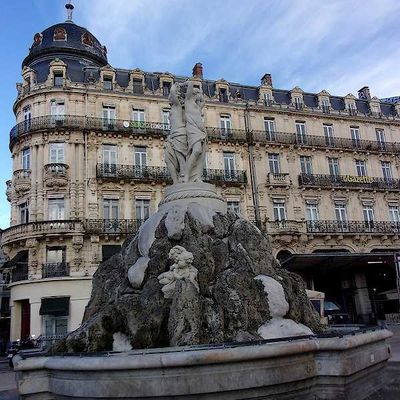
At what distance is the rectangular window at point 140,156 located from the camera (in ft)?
95.5

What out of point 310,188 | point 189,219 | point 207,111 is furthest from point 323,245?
point 189,219

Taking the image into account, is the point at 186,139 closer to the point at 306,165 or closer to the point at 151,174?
the point at 151,174

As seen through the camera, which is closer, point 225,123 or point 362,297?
point 362,297

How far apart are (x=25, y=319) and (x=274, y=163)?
743 inches

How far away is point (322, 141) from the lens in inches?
1314

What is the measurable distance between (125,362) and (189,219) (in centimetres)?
460

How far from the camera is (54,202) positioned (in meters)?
26.8

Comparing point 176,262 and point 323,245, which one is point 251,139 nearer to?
point 323,245

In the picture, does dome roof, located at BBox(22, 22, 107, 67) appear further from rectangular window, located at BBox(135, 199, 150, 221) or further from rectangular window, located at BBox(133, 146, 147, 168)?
rectangular window, located at BBox(135, 199, 150, 221)

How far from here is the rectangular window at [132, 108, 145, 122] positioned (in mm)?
30000

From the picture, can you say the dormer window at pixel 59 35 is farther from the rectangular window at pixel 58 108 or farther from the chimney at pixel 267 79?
the chimney at pixel 267 79

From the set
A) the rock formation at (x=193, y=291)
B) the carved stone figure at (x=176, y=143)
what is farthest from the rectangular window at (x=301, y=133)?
the rock formation at (x=193, y=291)

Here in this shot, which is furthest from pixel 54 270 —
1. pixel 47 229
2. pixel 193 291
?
pixel 193 291

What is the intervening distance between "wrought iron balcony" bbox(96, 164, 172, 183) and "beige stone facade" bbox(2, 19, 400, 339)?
0.07 m
